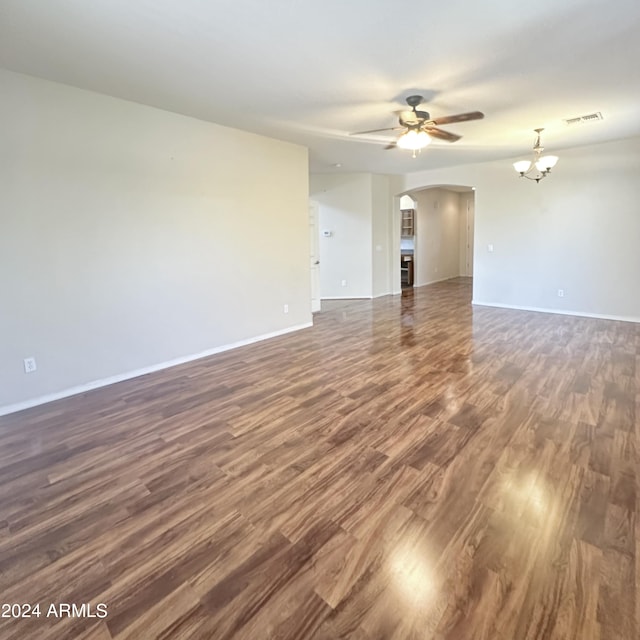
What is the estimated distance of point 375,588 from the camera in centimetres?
149

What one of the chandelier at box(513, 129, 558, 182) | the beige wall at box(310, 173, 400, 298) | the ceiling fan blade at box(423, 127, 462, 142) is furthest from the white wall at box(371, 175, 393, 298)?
the ceiling fan blade at box(423, 127, 462, 142)

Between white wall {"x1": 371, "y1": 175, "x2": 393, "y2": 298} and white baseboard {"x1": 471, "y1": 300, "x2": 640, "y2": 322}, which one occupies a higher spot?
white wall {"x1": 371, "y1": 175, "x2": 393, "y2": 298}

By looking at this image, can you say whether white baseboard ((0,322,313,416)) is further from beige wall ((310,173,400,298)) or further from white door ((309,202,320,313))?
beige wall ((310,173,400,298))

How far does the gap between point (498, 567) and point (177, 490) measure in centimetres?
169

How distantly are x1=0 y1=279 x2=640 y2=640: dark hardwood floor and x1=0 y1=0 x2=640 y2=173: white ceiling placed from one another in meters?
2.74

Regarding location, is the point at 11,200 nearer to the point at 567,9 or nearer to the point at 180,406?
the point at 180,406

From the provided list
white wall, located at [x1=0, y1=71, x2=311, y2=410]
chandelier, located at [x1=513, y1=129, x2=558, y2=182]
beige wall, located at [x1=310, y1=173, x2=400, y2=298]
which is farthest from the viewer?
beige wall, located at [x1=310, y1=173, x2=400, y2=298]

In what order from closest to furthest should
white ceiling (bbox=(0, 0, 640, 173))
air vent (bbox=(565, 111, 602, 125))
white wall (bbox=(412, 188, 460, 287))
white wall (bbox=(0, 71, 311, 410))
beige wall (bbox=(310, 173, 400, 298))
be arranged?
white ceiling (bbox=(0, 0, 640, 173))
white wall (bbox=(0, 71, 311, 410))
air vent (bbox=(565, 111, 602, 125))
beige wall (bbox=(310, 173, 400, 298))
white wall (bbox=(412, 188, 460, 287))

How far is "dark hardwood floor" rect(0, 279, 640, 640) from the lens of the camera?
1405 mm

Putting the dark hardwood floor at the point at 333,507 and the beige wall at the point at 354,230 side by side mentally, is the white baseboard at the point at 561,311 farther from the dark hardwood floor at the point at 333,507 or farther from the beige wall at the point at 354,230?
the dark hardwood floor at the point at 333,507

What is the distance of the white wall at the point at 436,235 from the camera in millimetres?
10078

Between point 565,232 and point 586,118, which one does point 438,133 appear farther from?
point 565,232

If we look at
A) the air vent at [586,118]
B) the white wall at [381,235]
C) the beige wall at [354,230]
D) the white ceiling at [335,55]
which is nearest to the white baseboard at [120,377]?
the white ceiling at [335,55]

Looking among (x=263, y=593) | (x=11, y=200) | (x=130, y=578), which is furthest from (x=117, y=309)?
(x=263, y=593)
